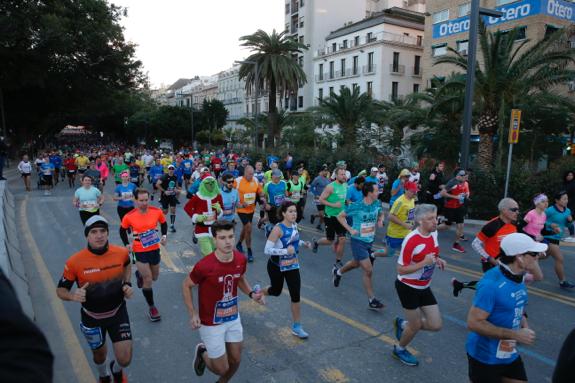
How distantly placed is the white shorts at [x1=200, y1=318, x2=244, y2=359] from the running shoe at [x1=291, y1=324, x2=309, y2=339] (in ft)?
5.09

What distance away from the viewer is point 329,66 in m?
52.1

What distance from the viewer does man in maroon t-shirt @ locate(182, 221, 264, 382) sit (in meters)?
3.88

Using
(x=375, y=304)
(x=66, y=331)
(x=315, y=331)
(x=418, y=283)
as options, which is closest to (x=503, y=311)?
(x=418, y=283)

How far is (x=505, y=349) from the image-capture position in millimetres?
3217

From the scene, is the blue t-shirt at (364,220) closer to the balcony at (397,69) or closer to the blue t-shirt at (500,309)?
the blue t-shirt at (500,309)

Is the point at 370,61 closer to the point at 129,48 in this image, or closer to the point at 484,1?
the point at 484,1

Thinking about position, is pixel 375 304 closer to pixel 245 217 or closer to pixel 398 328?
pixel 398 328

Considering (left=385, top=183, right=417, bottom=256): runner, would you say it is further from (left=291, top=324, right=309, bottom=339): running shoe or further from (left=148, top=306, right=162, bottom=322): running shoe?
(left=148, top=306, right=162, bottom=322): running shoe

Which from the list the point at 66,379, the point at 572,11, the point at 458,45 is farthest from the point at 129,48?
the point at 66,379

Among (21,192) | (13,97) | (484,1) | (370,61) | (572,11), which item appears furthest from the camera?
(370,61)

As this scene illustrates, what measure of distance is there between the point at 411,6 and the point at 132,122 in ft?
174

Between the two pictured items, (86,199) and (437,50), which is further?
(437,50)

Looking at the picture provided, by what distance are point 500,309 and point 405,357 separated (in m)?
1.84

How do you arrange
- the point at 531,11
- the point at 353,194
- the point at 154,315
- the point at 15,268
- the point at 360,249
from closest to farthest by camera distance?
the point at 154,315 < the point at 360,249 < the point at 15,268 < the point at 353,194 < the point at 531,11
